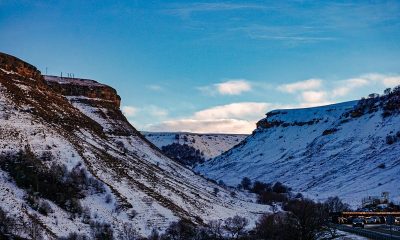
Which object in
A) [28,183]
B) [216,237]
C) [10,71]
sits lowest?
[216,237]

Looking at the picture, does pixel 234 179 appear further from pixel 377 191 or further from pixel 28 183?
pixel 28 183

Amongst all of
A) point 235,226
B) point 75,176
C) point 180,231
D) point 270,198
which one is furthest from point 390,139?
point 75,176

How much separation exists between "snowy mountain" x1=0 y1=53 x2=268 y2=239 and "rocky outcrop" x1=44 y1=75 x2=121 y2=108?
24108mm

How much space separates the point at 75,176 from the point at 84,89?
6614 centimetres

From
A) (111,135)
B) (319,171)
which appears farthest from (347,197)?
(111,135)

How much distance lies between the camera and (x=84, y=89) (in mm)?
128000

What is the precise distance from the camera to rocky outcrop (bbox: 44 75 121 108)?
125575 mm

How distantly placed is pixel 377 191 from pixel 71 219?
296 feet

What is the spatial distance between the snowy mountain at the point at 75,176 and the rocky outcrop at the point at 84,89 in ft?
79.1

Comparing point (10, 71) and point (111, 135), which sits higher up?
point (10, 71)

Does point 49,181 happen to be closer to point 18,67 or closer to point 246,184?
point 18,67

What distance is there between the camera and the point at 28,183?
190 ft

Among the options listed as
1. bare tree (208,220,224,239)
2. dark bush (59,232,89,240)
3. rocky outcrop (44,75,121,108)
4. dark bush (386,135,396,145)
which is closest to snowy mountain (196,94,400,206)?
dark bush (386,135,396,145)

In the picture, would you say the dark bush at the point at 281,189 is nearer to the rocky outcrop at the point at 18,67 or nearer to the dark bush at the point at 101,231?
the rocky outcrop at the point at 18,67
